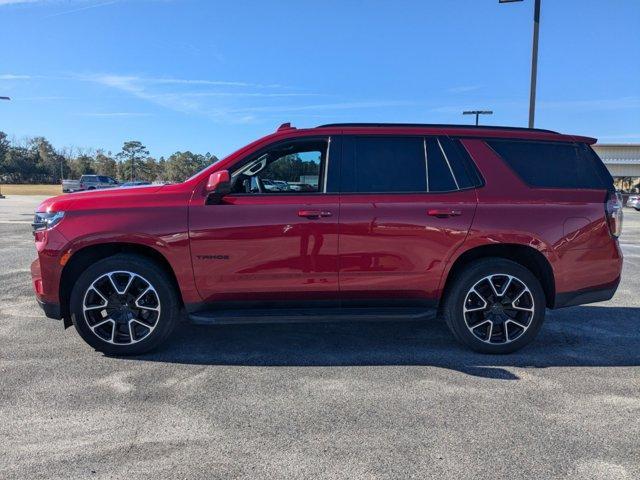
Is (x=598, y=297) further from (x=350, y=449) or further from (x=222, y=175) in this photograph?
(x=222, y=175)

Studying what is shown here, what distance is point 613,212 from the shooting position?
4301 mm

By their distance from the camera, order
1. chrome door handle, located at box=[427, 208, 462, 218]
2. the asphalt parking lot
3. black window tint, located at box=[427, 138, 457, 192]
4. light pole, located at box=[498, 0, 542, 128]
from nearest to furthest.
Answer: the asphalt parking lot < chrome door handle, located at box=[427, 208, 462, 218] < black window tint, located at box=[427, 138, 457, 192] < light pole, located at box=[498, 0, 542, 128]

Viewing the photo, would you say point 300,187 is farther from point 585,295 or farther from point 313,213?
point 585,295

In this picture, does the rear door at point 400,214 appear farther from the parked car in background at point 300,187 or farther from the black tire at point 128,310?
the black tire at point 128,310

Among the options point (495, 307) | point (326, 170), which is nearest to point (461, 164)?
point (326, 170)

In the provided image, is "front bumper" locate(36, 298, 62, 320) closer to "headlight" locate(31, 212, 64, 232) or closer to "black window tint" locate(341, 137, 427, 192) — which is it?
"headlight" locate(31, 212, 64, 232)

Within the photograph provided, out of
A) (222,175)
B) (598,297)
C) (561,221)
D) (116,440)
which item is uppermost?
(222,175)

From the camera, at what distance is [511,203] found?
422 cm

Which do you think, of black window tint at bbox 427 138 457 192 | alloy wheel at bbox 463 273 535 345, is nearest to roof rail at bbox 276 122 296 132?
black window tint at bbox 427 138 457 192

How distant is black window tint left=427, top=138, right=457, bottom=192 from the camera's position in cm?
424

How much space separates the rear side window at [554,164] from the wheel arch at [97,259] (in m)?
3.05

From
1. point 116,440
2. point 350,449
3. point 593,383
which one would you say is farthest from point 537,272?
point 116,440

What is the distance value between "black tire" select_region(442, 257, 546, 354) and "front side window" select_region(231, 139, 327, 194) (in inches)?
61.2

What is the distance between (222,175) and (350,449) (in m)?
2.26
